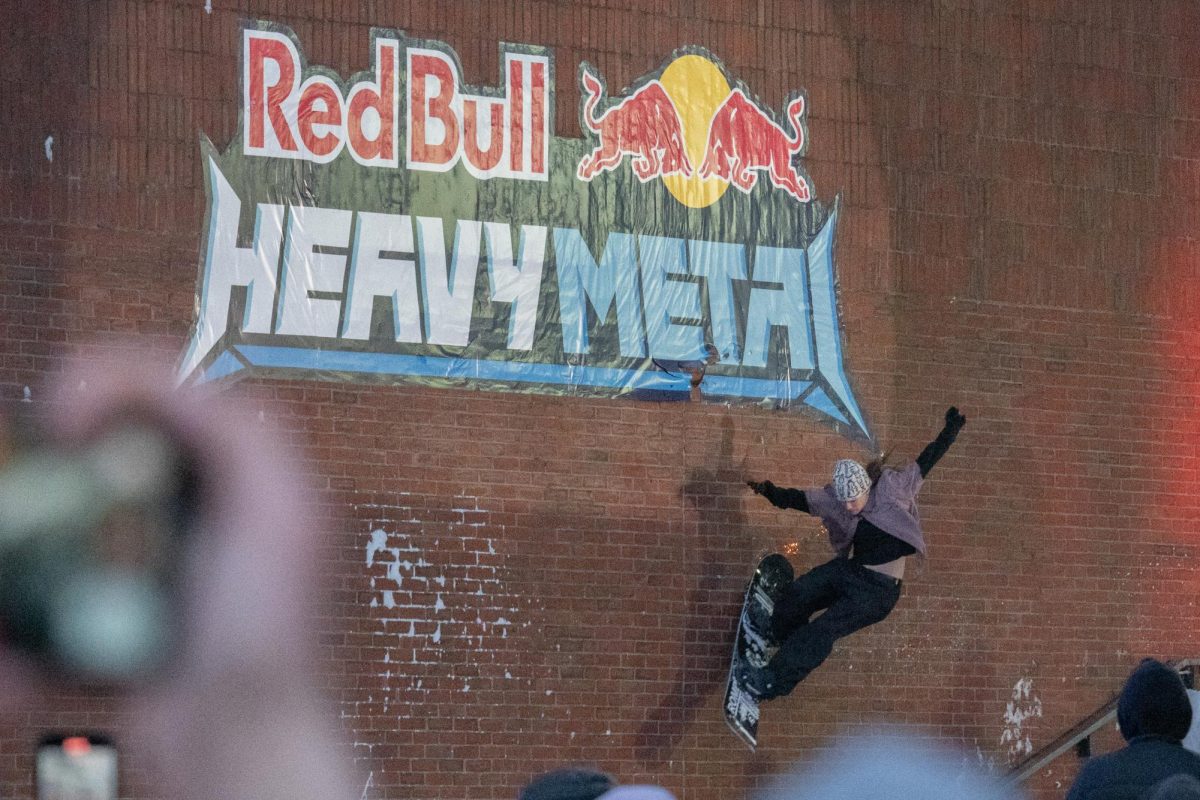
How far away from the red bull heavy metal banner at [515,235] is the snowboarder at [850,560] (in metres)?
0.95

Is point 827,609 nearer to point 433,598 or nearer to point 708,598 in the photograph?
point 708,598

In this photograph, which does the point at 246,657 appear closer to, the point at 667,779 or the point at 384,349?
the point at 384,349

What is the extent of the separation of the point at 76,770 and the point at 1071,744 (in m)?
6.52

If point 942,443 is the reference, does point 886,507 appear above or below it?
below

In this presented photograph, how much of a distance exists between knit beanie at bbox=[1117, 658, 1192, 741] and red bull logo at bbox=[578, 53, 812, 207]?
6.46 m

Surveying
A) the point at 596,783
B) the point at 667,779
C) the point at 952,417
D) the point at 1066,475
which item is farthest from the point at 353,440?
the point at 596,783

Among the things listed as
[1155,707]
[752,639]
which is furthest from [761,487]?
[1155,707]

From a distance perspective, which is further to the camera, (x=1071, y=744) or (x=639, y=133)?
(x=1071, y=744)

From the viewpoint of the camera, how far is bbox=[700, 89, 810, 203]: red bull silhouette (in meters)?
12.1

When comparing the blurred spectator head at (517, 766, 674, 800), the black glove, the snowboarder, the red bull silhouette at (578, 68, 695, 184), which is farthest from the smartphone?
the blurred spectator head at (517, 766, 674, 800)

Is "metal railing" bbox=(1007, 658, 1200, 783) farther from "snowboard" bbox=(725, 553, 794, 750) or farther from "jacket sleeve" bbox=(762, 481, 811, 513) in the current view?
"jacket sleeve" bbox=(762, 481, 811, 513)

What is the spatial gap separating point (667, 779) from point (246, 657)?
110 inches

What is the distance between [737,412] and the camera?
11891 mm

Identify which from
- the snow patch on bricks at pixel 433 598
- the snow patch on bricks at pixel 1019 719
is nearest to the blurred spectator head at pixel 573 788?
the snow patch on bricks at pixel 433 598
